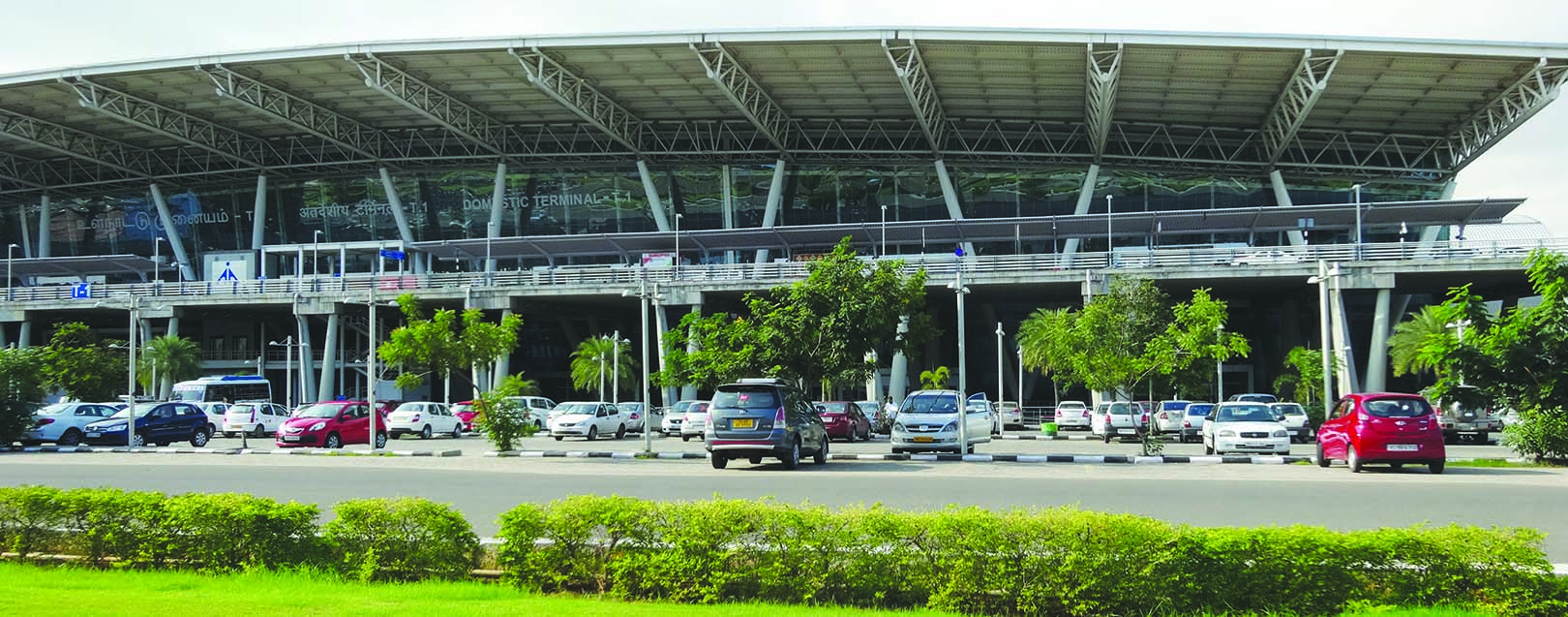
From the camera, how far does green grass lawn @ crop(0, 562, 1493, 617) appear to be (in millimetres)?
7438

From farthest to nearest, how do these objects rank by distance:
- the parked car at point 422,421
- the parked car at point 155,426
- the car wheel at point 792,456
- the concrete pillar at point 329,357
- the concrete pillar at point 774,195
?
the concrete pillar at point 774,195
the concrete pillar at point 329,357
the parked car at point 422,421
the parked car at point 155,426
the car wheel at point 792,456

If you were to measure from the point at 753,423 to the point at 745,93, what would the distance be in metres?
32.9

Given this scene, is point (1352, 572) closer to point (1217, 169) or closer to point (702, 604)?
point (702, 604)

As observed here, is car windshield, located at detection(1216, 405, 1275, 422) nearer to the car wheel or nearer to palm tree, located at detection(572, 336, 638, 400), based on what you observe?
the car wheel

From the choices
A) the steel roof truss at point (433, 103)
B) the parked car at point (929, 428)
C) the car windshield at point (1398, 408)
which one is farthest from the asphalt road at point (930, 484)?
the steel roof truss at point (433, 103)

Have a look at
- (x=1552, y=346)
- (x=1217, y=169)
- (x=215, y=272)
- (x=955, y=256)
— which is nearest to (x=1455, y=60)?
(x=1217, y=169)

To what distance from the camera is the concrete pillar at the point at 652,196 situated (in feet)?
210

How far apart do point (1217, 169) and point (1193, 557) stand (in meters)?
58.7

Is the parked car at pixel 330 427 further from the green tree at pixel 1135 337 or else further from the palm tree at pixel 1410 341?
the palm tree at pixel 1410 341

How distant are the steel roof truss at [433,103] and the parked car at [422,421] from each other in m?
15.3

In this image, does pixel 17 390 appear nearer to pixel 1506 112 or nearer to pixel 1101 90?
pixel 1101 90

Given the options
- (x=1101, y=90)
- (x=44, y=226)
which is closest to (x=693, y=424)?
(x=1101, y=90)

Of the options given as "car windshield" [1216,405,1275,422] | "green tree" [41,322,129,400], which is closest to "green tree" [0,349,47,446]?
"green tree" [41,322,129,400]

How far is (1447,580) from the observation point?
804 centimetres
